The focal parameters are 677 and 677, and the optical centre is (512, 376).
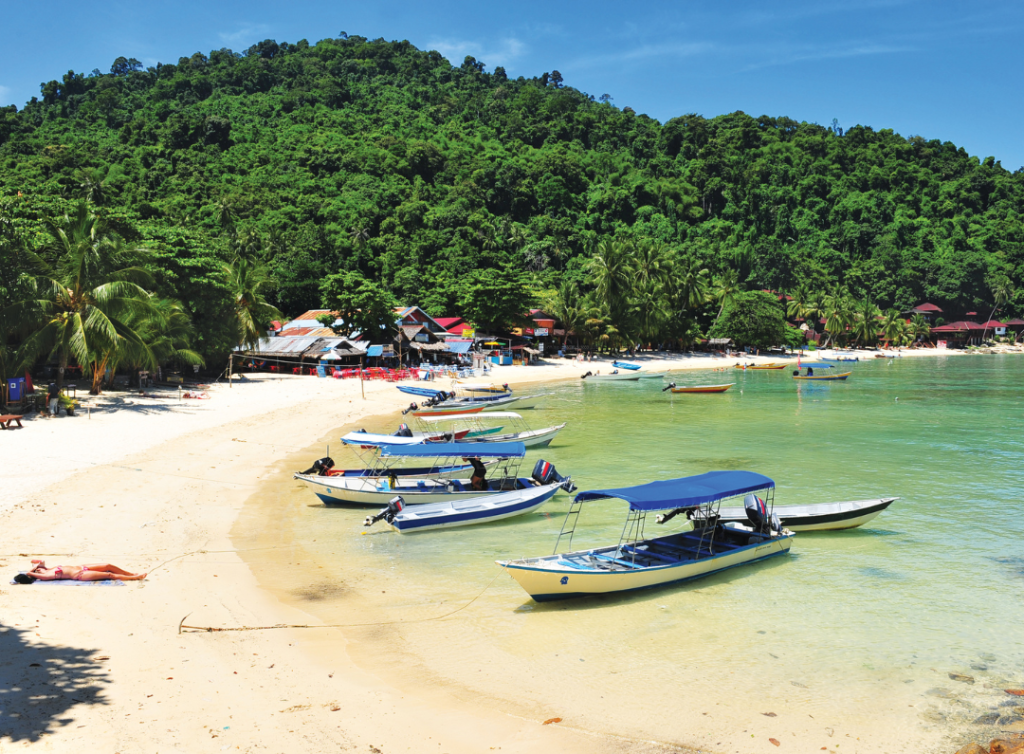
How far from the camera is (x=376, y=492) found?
1789cm

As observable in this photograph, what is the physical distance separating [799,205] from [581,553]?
162142 mm

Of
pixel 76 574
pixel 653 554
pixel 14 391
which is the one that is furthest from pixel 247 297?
pixel 653 554

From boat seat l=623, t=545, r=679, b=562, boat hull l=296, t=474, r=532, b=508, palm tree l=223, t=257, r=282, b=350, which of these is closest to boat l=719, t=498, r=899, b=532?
boat seat l=623, t=545, r=679, b=562

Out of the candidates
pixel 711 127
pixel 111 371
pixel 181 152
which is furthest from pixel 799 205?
pixel 111 371

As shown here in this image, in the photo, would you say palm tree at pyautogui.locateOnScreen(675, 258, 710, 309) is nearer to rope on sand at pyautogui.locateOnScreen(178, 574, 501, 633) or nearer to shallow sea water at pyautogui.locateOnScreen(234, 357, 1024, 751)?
shallow sea water at pyautogui.locateOnScreen(234, 357, 1024, 751)

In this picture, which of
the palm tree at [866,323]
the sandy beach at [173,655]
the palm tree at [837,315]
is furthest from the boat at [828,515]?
the palm tree at [866,323]

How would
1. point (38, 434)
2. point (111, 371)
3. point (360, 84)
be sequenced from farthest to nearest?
point (360, 84) < point (111, 371) < point (38, 434)

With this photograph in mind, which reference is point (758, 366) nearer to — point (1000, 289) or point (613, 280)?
point (613, 280)

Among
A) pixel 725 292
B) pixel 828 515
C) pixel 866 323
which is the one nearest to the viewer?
pixel 828 515

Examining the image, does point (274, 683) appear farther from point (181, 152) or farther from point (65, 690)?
point (181, 152)

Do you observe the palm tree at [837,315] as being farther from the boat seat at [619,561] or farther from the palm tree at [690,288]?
the boat seat at [619,561]

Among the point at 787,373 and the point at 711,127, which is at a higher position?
the point at 711,127

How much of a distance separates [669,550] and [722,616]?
2.07 meters

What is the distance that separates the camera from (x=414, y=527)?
1619 cm
